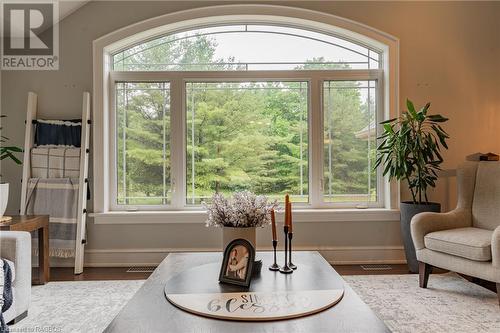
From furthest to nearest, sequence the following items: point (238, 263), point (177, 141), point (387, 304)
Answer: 1. point (177, 141)
2. point (387, 304)
3. point (238, 263)

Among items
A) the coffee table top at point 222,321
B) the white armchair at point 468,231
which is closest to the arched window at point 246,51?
the white armchair at point 468,231

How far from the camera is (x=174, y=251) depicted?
150 inches

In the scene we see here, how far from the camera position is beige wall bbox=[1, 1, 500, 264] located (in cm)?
378

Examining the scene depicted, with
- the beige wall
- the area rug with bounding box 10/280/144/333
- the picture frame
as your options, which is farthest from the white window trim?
the picture frame

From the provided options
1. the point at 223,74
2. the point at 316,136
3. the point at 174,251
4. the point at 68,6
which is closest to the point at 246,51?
the point at 223,74

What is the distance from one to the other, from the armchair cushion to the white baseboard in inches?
34.1

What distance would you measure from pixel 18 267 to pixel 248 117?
8.17 ft

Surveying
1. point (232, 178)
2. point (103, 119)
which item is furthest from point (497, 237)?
point (103, 119)

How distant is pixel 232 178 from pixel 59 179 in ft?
5.61

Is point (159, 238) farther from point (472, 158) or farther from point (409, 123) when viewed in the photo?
point (472, 158)

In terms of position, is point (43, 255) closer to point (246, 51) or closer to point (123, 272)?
point (123, 272)

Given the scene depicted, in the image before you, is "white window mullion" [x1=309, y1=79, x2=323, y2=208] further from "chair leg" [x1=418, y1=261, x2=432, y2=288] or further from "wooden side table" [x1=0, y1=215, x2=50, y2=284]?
"wooden side table" [x1=0, y1=215, x2=50, y2=284]

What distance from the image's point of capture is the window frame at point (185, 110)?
3922 mm

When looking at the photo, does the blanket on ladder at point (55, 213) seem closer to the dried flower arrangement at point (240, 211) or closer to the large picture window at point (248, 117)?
the large picture window at point (248, 117)
